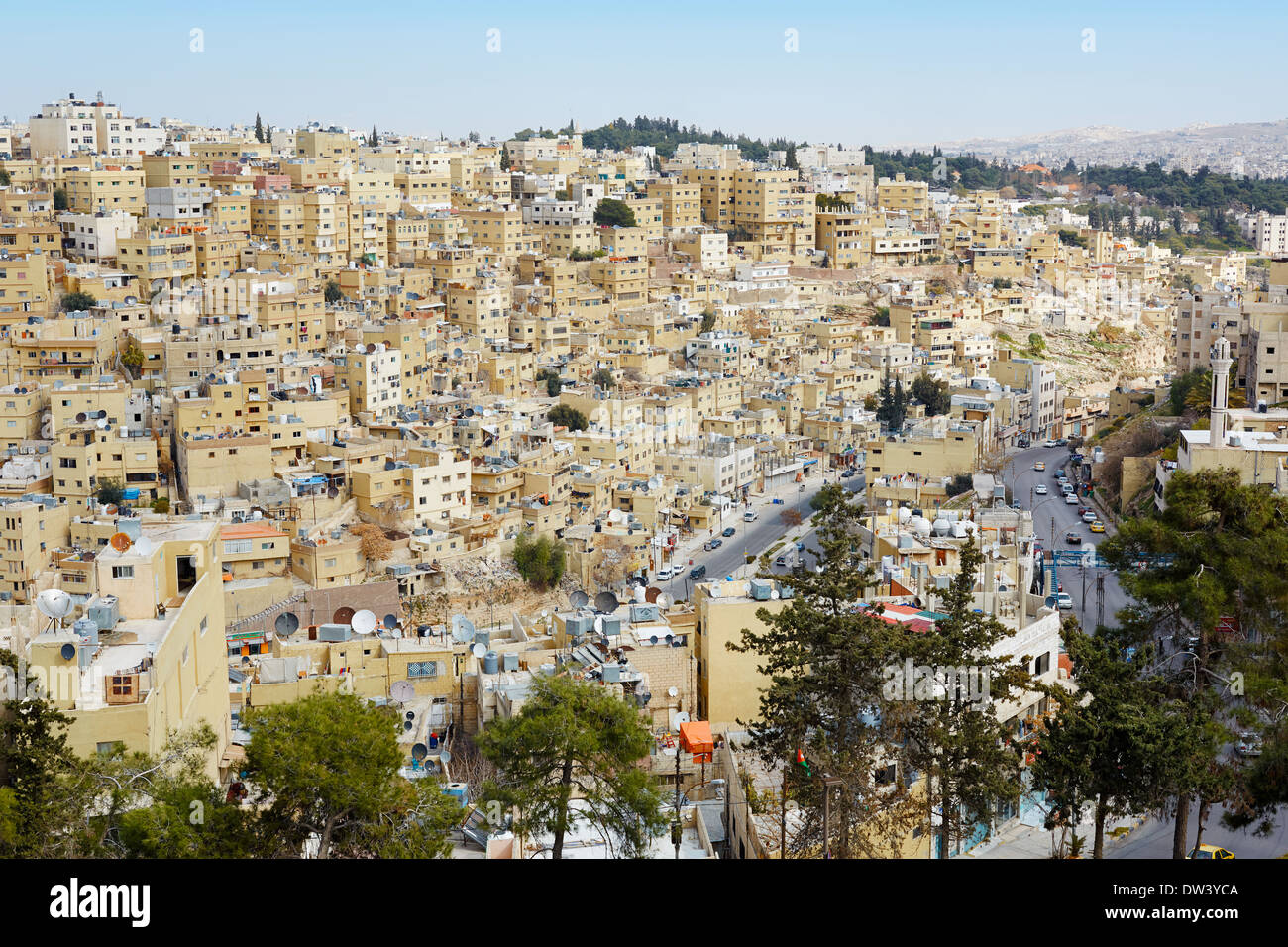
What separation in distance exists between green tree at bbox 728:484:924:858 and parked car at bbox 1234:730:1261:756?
3.96 ft

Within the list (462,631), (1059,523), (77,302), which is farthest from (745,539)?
(77,302)

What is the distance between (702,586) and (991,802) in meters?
4.11

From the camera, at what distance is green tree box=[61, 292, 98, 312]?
56.3ft

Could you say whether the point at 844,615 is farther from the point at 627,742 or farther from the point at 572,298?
the point at 572,298

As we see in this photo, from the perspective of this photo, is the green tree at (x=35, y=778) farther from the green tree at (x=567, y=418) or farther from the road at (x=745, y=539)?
the green tree at (x=567, y=418)

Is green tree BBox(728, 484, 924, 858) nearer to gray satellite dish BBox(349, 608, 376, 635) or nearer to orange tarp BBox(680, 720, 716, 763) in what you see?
orange tarp BBox(680, 720, 716, 763)

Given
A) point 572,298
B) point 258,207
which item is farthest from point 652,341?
point 258,207

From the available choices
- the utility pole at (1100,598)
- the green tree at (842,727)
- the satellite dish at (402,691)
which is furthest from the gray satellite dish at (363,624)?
the utility pole at (1100,598)

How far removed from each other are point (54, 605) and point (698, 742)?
9.37ft

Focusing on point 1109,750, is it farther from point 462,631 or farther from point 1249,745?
point 462,631

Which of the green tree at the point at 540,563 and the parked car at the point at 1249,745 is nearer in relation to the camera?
the parked car at the point at 1249,745

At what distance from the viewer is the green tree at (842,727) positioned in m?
5.21

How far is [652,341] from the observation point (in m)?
22.6

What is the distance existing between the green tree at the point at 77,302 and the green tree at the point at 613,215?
11.0 m
